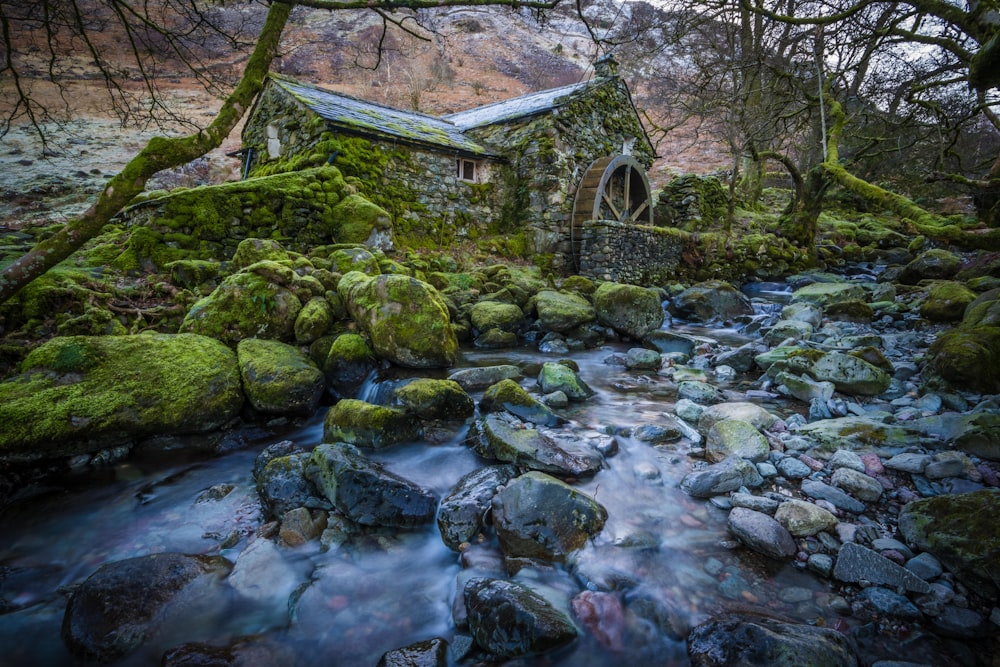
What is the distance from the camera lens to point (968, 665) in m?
1.58

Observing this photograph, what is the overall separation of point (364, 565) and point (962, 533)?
9.72 feet

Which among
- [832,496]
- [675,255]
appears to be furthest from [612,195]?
[832,496]

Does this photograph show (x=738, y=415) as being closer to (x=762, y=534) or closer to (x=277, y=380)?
(x=762, y=534)

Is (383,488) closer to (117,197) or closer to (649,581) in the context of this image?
(649,581)

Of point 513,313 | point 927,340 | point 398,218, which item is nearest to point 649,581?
point 513,313

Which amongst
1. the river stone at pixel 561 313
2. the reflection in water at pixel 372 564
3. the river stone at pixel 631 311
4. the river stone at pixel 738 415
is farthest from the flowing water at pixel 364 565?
the river stone at pixel 631 311

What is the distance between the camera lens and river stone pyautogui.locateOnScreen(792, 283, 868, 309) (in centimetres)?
791

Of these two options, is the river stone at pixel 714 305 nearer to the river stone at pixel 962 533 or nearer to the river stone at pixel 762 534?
the river stone at pixel 962 533

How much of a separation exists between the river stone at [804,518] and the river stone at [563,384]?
2315 millimetres

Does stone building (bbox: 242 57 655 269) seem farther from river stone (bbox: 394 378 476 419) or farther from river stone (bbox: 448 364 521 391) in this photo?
river stone (bbox: 394 378 476 419)

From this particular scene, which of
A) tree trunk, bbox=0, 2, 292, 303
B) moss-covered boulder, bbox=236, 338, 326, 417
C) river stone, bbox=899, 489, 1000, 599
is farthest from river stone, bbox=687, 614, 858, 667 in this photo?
tree trunk, bbox=0, 2, 292, 303

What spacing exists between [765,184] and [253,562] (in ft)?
86.9

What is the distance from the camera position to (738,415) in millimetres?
3479

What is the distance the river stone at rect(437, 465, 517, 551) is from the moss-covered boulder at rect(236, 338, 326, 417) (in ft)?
6.14
